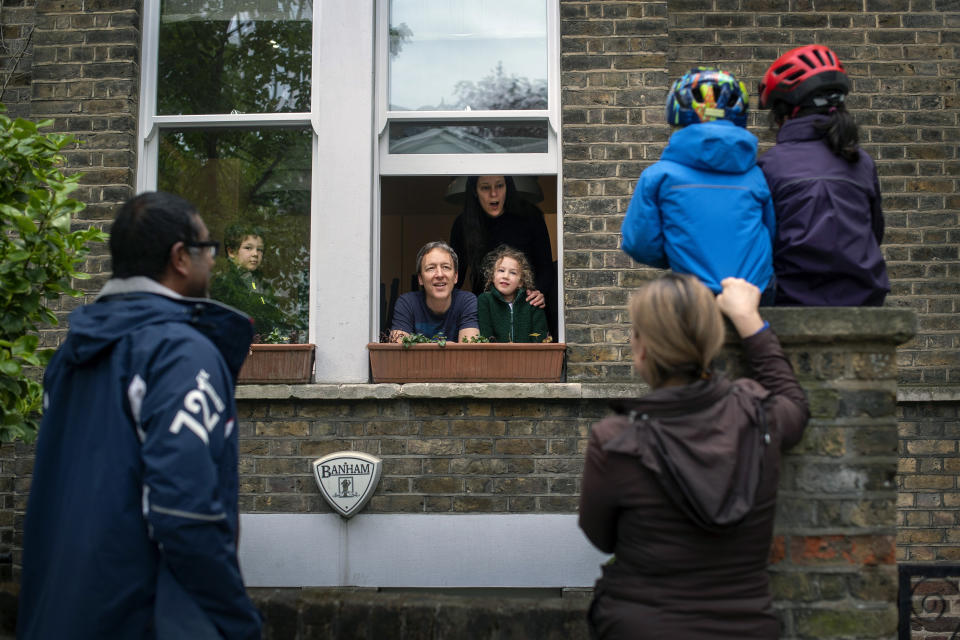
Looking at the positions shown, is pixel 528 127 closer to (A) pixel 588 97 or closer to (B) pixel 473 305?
(A) pixel 588 97

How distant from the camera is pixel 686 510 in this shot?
75.5 inches

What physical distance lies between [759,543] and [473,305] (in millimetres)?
3339

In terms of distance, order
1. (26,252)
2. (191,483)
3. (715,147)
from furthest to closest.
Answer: (26,252), (715,147), (191,483)

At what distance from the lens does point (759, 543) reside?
2.03 meters

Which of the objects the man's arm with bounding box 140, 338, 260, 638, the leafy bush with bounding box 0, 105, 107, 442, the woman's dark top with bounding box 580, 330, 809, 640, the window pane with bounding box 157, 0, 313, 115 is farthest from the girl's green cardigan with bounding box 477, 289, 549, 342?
the man's arm with bounding box 140, 338, 260, 638

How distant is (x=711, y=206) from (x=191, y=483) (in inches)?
66.7

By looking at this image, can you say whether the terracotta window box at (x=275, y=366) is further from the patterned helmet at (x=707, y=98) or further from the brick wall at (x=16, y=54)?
the patterned helmet at (x=707, y=98)

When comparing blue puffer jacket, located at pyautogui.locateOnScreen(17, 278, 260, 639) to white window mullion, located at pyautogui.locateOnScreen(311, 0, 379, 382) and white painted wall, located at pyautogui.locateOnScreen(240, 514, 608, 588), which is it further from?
white window mullion, located at pyautogui.locateOnScreen(311, 0, 379, 382)

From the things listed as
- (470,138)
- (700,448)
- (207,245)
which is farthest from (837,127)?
(470,138)

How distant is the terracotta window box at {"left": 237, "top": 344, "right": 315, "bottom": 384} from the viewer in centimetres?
493

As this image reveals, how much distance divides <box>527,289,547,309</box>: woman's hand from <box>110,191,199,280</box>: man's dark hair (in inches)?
125

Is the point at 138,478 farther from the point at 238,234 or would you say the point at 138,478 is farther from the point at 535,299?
the point at 238,234

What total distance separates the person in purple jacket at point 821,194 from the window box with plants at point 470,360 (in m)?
2.19

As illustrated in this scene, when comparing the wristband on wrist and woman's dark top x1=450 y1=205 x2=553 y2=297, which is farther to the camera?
woman's dark top x1=450 y1=205 x2=553 y2=297
